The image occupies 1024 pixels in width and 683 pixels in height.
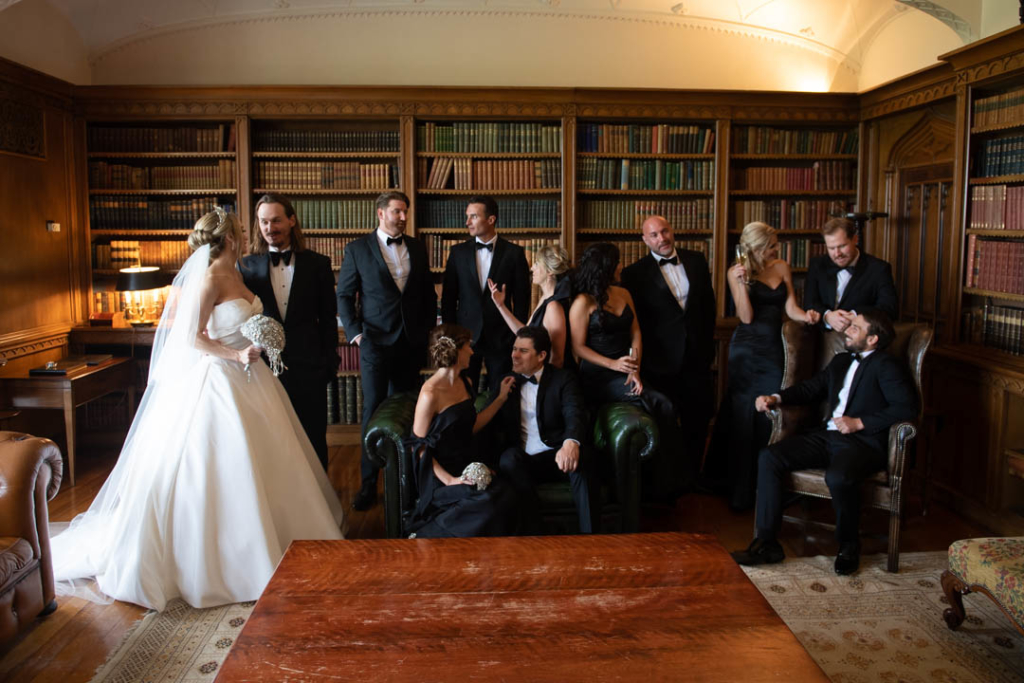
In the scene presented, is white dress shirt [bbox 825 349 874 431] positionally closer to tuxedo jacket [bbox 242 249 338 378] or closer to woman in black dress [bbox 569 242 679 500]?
woman in black dress [bbox 569 242 679 500]

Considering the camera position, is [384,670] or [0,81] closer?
[384,670]

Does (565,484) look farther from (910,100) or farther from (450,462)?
(910,100)

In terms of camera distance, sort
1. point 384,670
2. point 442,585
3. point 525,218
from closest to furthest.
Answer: point 384,670 → point 442,585 → point 525,218

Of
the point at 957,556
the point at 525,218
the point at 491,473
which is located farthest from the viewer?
the point at 525,218

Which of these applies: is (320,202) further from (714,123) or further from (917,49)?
(917,49)

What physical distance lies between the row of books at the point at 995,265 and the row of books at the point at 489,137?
2.90 m

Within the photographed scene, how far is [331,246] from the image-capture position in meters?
5.99

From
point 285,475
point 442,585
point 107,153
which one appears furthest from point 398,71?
point 442,585

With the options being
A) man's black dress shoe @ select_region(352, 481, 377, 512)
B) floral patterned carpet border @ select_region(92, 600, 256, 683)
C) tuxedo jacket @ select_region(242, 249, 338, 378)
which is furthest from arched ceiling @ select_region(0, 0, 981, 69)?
floral patterned carpet border @ select_region(92, 600, 256, 683)

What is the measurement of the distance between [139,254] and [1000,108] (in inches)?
231

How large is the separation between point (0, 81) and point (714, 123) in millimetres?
4902

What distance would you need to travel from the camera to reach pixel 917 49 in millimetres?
5434

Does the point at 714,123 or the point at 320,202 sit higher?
the point at 714,123

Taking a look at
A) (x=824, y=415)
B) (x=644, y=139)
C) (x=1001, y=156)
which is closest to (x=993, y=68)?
(x=1001, y=156)
